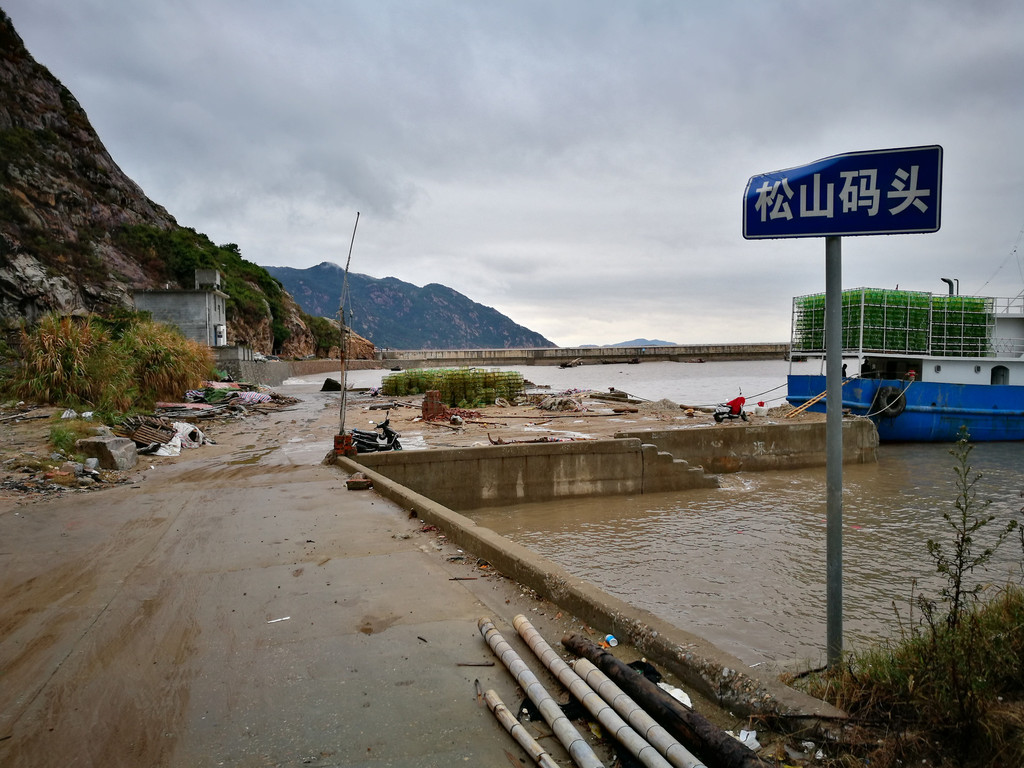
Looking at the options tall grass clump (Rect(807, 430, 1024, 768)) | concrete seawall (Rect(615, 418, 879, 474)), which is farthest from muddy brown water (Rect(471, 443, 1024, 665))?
tall grass clump (Rect(807, 430, 1024, 768))

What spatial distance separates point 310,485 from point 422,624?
5.78 m

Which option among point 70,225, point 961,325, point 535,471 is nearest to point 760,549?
point 535,471

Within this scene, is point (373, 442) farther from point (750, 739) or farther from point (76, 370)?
point (750, 739)

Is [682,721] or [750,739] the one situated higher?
[682,721]

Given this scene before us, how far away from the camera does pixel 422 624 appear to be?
4270 millimetres

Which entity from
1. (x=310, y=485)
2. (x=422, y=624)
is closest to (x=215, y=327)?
(x=310, y=485)

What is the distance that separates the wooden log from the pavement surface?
349 millimetres

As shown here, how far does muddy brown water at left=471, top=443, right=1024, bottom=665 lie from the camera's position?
679 cm

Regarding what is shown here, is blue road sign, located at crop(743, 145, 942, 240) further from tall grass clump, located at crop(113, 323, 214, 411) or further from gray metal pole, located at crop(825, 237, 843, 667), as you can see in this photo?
tall grass clump, located at crop(113, 323, 214, 411)

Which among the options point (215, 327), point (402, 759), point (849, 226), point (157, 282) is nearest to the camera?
point (402, 759)

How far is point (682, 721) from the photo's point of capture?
9.23ft

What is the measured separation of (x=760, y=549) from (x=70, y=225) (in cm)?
6038

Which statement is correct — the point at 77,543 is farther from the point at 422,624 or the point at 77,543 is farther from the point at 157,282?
the point at 157,282

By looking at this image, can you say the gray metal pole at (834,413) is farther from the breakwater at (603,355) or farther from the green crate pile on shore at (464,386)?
the breakwater at (603,355)
